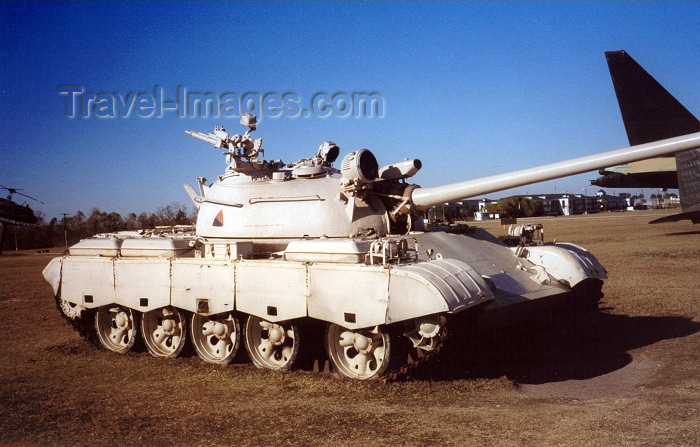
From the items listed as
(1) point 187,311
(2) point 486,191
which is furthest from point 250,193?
(2) point 486,191

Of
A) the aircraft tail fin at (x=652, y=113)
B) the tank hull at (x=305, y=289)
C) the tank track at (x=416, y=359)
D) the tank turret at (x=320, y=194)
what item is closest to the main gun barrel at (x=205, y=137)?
the tank turret at (x=320, y=194)

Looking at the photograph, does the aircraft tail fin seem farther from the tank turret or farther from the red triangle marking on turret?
the red triangle marking on turret

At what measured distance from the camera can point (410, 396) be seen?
25.7 feet

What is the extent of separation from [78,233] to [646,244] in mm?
40219

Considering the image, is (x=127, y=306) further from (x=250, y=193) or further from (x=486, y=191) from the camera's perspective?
(x=486, y=191)

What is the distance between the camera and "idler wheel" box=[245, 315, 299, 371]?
9.38m

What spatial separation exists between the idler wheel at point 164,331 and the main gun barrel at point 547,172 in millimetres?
4564

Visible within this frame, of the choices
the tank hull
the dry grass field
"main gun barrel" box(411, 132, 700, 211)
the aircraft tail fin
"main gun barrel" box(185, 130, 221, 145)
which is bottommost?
the dry grass field

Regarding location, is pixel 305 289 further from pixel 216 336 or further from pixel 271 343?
pixel 216 336

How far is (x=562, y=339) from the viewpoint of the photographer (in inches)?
448

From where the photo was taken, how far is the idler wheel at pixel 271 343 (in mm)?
9375

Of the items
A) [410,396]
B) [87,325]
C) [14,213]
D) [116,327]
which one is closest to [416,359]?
[410,396]

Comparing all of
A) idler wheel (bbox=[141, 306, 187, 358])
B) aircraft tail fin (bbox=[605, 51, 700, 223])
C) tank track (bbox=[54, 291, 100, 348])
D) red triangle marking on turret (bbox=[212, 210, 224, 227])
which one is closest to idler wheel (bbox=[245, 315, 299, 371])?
idler wheel (bbox=[141, 306, 187, 358])

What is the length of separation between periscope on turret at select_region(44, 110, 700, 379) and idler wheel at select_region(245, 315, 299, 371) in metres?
0.02
